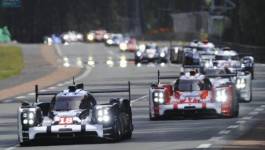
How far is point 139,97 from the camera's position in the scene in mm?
39531

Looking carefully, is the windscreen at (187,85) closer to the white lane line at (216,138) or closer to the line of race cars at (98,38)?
the white lane line at (216,138)

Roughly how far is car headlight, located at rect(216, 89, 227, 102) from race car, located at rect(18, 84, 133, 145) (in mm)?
5917

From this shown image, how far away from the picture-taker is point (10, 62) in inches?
3184

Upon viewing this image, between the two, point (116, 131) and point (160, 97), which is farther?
point (160, 97)

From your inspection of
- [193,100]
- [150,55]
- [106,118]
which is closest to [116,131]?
[106,118]

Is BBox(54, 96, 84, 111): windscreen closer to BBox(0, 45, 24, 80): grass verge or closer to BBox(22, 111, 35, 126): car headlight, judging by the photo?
BBox(22, 111, 35, 126): car headlight

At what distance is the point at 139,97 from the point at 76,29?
151321mm

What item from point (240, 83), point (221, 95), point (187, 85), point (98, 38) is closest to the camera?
point (221, 95)

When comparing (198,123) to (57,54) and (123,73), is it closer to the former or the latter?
(123,73)

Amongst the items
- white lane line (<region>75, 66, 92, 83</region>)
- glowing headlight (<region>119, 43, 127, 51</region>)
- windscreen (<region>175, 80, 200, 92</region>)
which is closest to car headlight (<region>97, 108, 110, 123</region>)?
windscreen (<region>175, 80, 200, 92</region>)

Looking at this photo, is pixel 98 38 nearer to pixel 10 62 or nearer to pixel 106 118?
pixel 10 62

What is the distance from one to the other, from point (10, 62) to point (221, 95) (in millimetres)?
54653

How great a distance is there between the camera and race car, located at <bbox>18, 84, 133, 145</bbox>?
69.1 feet

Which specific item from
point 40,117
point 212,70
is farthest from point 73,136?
point 212,70
